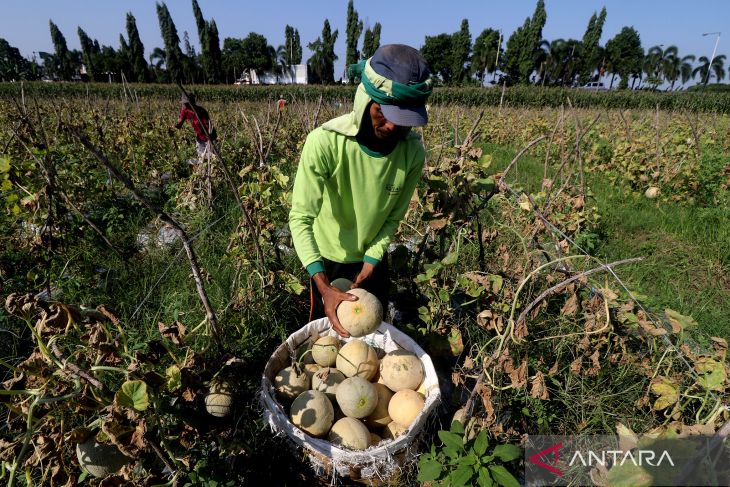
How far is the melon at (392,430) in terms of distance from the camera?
1.82 meters

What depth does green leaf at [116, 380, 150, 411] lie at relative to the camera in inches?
43.4

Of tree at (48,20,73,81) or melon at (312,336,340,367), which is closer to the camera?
melon at (312,336,340,367)

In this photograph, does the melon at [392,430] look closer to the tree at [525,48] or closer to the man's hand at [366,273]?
the man's hand at [366,273]

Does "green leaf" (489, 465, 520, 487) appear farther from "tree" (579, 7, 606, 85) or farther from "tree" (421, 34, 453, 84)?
"tree" (421, 34, 453, 84)

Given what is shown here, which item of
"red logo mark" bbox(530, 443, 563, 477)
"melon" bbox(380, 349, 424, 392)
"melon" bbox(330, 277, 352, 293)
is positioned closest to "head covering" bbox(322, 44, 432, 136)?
"melon" bbox(330, 277, 352, 293)

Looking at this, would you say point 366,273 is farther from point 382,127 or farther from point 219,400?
point 219,400

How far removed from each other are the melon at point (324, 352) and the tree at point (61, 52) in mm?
66095

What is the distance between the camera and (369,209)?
2.09 m

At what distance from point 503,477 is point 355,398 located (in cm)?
70

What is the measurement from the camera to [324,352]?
2.04m

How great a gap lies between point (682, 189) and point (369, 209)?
5872 millimetres

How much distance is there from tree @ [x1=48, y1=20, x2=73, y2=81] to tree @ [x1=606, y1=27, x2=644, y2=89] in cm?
7876

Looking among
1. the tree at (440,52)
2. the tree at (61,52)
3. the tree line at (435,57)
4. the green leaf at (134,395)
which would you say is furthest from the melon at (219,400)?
the tree at (440,52)

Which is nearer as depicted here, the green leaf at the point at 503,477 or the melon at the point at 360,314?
the green leaf at the point at 503,477
